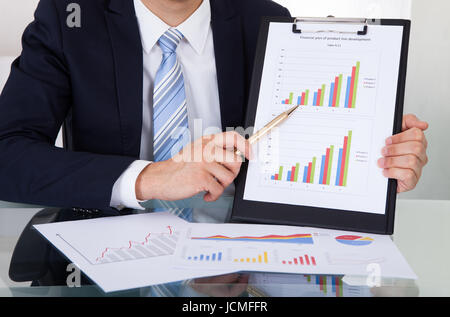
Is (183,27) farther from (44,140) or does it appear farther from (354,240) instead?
(354,240)

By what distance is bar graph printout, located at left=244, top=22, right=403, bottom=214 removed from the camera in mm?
856

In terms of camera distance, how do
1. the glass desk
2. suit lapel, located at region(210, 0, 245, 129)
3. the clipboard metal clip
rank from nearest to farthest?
the glass desk, the clipboard metal clip, suit lapel, located at region(210, 0, 245, 129)

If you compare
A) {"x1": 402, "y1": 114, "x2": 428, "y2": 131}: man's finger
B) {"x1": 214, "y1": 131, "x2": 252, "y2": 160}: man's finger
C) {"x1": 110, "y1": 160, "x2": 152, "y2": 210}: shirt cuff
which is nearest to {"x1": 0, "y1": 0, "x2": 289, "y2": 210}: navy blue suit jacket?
{"x1": 110, "y1": 160, "x2": 152, "y2": 210}: shirt cuff

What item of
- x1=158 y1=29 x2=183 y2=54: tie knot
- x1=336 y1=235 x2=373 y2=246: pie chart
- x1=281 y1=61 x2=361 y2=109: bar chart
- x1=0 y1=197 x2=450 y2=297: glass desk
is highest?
x1=158 y1=29 x2=183 y2=54: tie knot

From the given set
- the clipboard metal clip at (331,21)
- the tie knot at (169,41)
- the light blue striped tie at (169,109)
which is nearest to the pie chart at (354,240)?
the clipboard metal clip at (331,21)

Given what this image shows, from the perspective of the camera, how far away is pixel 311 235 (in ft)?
2.71

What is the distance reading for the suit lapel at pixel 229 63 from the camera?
1.30 m

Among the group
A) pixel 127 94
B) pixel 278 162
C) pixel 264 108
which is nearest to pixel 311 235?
pixel 278 162

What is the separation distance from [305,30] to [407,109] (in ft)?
4.65

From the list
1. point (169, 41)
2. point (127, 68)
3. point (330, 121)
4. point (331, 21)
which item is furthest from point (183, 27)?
point (330, 121)

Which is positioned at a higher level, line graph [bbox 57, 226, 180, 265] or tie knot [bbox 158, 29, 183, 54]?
tie knot [bbox 158, 29, 183, 54]

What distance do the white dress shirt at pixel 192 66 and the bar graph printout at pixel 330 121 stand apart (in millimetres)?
398

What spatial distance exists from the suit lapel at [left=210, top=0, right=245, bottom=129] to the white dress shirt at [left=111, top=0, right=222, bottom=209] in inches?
1.1

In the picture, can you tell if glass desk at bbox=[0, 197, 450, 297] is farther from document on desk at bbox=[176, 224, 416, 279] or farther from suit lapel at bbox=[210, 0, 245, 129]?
suit lapel at bbox=[210, 0, 245, 129]
